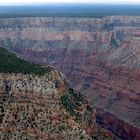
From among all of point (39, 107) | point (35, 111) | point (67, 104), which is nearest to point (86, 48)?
point (67, 104)

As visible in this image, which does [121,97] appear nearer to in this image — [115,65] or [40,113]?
[115,65]

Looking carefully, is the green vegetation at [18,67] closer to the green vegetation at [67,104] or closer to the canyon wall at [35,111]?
the canyon wall at [35,111]

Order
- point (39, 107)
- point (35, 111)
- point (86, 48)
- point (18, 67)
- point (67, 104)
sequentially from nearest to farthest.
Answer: point (35, 111)
point (39, 107)
point (67, 104)
point (18, 67)
point (86, 48)

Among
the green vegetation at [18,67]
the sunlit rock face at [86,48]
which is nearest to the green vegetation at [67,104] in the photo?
the green vegetation at [18,67]

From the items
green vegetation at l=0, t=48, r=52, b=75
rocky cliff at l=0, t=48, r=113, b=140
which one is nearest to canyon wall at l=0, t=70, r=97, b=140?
rocky cliff at l=0, t=48, r=113, b=140

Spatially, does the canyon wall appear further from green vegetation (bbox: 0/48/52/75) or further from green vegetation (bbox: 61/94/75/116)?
green vegetation (bbox: 0/48/52/75)

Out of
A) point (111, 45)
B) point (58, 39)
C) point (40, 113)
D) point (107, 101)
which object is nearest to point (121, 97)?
point (107, 101)

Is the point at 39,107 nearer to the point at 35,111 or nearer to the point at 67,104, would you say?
the point at 35,111

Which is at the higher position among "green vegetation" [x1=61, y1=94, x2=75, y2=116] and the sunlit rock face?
"green vegetation" [x1=61, y1=94, x2=75, y2=116]
